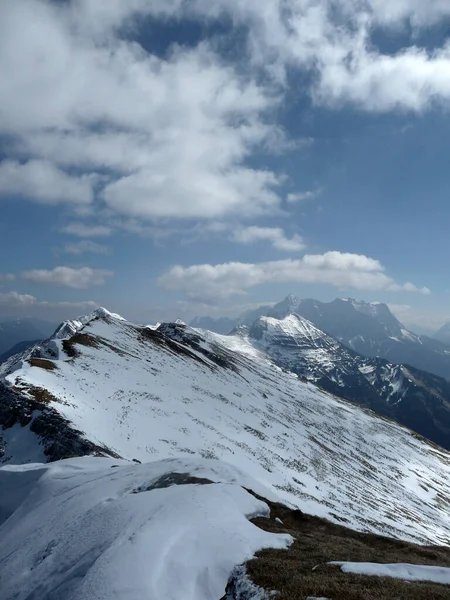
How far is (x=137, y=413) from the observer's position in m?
50.1

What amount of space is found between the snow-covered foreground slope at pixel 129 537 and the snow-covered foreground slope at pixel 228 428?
41.3 feet

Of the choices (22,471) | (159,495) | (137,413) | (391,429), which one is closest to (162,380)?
(137,413)

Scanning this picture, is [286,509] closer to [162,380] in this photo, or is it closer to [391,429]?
[162,380]

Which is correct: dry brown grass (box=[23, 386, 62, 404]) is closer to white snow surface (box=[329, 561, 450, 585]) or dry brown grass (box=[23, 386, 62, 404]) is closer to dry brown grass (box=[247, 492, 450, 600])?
dry brown grass (box=[247, 492, 450, 600])

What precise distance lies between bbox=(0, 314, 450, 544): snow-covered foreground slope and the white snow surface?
54.6 ft

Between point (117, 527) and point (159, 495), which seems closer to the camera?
point (117, 527)

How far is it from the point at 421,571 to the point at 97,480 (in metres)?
15.1

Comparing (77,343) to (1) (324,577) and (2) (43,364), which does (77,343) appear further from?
(1) (324,577)

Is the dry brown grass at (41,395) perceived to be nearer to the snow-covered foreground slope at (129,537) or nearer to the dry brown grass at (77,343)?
the snow-covered foreground slope at (129,537)

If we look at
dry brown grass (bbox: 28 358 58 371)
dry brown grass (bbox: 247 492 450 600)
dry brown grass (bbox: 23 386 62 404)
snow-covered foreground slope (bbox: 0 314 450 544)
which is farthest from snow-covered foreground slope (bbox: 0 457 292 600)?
dry brown grass (bbox: 28 358 58 371)

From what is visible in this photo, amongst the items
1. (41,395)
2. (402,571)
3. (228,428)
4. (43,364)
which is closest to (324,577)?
(402,571)

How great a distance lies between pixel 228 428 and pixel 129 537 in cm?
5355

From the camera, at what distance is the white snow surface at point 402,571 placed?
11.4 m


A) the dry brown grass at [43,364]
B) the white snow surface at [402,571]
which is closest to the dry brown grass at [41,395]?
the dry brown grass at [43,364]
